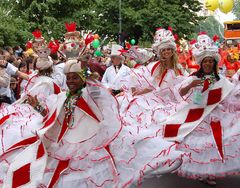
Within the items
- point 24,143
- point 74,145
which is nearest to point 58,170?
point 74,145

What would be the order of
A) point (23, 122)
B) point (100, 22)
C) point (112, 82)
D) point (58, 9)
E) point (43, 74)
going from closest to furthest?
1. point (23, 122)
2. point (43, 74)
3. point (112, 82)
4. point (58, 9)
5. point (100, 22)

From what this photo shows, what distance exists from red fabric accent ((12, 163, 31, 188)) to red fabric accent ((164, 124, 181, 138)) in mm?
2119

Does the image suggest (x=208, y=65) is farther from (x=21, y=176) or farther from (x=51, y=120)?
(x=21, y=176)

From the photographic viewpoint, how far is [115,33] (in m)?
42.9

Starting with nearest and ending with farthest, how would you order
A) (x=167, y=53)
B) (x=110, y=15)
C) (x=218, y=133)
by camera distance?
1. (x=218, y=133)
2. (x=167, y=53)
3. (x=110, y=15)

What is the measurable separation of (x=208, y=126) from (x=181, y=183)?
3.75ft

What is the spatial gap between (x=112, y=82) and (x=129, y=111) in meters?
4.81

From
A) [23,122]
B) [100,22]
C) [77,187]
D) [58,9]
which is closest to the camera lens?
[77,187]

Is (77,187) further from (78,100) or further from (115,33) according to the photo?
(115,33)

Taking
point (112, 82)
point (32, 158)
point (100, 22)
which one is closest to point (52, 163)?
point (32, 158)

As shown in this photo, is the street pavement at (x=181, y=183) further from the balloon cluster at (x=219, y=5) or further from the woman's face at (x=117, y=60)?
the balloon cluster at (x=219, y=5)

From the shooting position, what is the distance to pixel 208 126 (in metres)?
7.23

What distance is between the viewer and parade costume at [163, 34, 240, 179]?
23.3 feet

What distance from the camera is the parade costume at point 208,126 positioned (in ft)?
23.3
